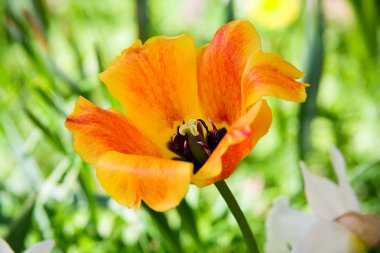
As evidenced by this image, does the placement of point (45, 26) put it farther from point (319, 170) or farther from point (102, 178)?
point (102, 178)

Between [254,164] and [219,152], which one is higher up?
[219,152]

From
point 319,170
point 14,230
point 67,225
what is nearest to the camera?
point 14,230

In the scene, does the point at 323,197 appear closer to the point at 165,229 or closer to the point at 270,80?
the point at 270,80

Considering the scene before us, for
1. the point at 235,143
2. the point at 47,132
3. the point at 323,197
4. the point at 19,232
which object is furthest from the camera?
the point at 47,132

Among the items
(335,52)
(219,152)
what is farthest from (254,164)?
(219,152)

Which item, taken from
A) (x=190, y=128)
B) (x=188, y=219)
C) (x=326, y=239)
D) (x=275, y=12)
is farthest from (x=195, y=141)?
(x=275, y=12)

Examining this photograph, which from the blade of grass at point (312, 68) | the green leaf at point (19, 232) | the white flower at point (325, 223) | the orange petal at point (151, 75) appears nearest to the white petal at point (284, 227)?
the white flower at point (325, 223)

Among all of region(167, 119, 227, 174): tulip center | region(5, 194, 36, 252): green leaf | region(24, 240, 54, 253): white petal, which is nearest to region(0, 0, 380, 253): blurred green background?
region(5, 194, 36, 252): green leaf
